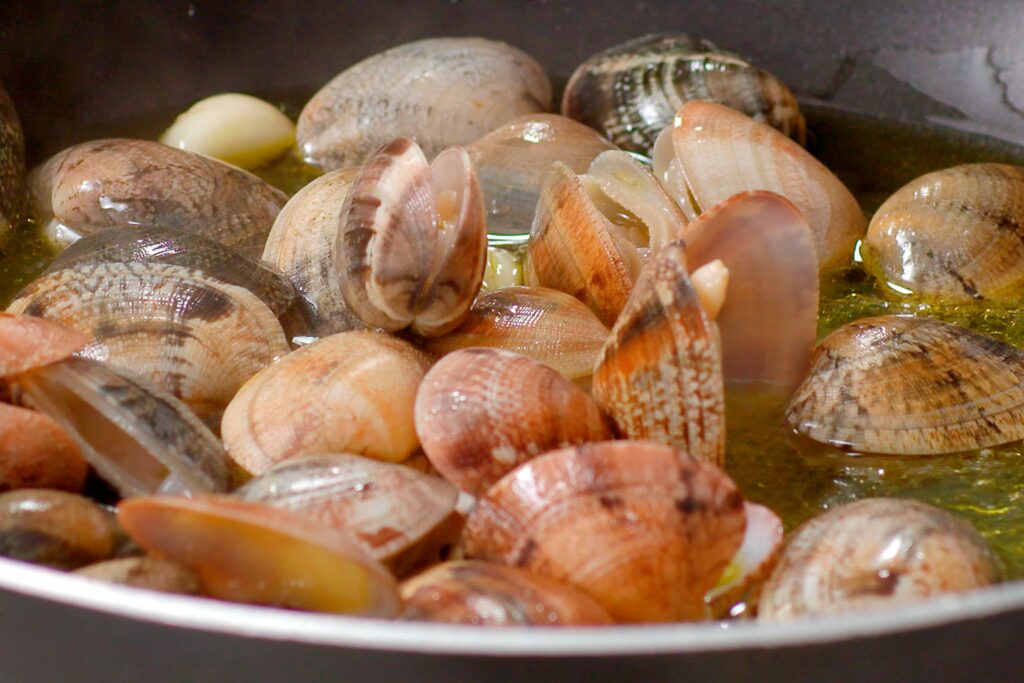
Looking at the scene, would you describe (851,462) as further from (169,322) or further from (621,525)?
(169,322)

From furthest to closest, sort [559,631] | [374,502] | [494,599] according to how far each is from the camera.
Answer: [374,502] → [494,599] → [559,631]

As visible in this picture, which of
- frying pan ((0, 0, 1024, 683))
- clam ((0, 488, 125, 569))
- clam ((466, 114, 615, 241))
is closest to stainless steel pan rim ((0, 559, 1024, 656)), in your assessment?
clam ((0, 488, 125, 569))

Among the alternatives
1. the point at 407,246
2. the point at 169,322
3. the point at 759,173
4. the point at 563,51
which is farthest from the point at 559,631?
the point at 563,51

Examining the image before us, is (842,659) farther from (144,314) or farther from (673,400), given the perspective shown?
(144,314)

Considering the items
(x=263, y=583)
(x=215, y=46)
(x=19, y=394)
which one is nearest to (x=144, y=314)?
(x=19, y=394)

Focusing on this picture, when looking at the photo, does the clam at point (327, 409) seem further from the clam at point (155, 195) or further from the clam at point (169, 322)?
the clam at point (155, 195)

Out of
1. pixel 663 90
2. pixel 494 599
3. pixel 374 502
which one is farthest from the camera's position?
pixel 663 90

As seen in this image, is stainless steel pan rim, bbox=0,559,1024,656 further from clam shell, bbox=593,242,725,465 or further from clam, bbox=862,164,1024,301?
clam, bbox=862,164,1024,301

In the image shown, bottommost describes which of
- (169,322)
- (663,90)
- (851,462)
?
(851,462)
